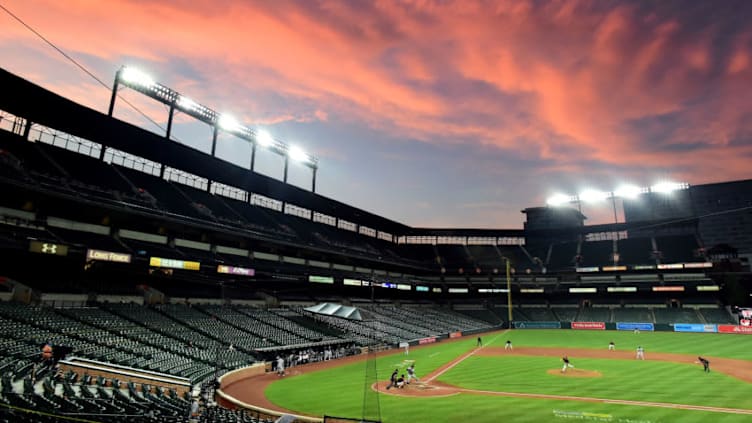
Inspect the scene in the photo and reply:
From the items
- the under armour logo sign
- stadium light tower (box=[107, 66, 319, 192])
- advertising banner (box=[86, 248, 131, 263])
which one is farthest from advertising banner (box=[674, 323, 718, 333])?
the under armour logo sign

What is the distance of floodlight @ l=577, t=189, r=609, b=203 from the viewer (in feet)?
299

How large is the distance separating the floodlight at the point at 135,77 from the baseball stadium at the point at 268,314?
14 cm

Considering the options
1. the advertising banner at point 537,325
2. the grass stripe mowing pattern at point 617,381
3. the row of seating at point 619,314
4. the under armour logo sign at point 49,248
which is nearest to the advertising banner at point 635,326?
the row of seating at point 619,314

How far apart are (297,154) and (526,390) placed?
4918 centimetres

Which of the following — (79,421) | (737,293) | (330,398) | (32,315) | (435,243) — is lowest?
(330,398)

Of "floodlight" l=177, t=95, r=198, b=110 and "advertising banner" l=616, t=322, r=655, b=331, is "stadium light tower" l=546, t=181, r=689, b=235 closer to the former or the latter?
"advertising banner" l=616, t=322, r=655, b=331

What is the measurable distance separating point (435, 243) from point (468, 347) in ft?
162

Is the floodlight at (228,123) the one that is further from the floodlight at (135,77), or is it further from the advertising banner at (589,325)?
the advertising banner at (589,325)

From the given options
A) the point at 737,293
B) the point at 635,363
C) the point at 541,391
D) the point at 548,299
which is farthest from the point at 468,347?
the point at 737,293

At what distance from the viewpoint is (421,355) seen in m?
43.2

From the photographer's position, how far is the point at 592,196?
9181 cm

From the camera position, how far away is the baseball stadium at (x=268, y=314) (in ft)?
67.4

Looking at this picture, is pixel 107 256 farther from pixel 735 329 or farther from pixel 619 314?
pixel 735 329

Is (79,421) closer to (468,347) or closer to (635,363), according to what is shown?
(635,363)
